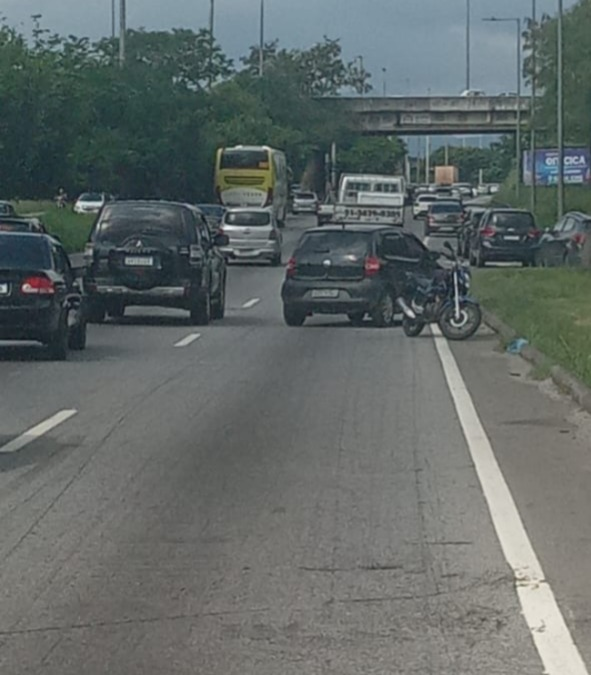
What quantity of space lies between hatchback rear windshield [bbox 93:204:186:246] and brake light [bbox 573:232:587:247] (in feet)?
60.8

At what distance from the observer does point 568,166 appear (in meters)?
84.2

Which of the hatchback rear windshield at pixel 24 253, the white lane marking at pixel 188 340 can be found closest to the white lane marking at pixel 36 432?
the hatchback rear windshield at pixel 24 253

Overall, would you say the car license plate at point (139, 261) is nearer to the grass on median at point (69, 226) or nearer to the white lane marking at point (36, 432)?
the white lane marking at point (36, 432)

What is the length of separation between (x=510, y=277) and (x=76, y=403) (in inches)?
943

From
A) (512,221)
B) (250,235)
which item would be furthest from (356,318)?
(250,235)

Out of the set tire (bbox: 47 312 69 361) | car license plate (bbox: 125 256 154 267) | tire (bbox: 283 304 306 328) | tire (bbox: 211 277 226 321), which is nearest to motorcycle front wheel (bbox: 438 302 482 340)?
tire (bbox: 283 304 306 328)

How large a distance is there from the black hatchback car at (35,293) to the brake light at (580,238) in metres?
24.1

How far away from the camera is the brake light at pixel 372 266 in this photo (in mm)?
27406

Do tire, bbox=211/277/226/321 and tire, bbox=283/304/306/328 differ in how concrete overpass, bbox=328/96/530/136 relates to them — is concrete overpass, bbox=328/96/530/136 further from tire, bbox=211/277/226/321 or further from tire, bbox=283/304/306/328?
tire, bbox=283/304/306/328

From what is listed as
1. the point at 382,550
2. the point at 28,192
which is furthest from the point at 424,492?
the point at 28,192

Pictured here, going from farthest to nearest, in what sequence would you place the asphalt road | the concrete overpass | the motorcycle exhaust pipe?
1. the concrete overpass
2. the motorcycle exhaust pipe
3. the asphalt road

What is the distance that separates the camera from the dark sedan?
145 ft

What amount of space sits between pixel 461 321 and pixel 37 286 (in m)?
6.93

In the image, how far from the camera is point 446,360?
2208 cm
